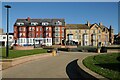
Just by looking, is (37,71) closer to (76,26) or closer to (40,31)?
(40,31)

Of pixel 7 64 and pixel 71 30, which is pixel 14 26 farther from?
pixel 7 64

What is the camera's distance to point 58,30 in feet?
306

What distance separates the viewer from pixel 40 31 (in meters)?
94.5

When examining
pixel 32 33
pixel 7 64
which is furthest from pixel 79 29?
pixel 7 64

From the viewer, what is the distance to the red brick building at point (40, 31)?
93.0 metres

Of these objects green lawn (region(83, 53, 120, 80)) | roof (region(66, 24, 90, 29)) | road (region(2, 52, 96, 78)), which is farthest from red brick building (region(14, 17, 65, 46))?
road (region(2, 52, 96, 78))

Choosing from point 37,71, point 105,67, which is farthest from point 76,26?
point 37,71

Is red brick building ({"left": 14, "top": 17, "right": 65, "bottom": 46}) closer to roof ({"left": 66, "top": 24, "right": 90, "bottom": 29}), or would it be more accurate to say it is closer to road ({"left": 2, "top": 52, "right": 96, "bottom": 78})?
roof ({"left": 66, "top": 24, "right": 90, "bottom": 29})

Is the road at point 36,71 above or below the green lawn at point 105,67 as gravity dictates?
below

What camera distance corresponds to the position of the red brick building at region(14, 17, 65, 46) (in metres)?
93.0

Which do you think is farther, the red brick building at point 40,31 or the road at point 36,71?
the red brick building at point 40,31

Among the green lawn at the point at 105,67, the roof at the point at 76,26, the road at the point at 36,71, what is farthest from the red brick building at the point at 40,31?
the road at the point at 36,71

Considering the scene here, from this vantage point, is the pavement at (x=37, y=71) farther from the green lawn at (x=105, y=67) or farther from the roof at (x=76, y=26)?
the roof at (x=76, y=26)

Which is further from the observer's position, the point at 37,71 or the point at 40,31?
the point at 40,31
